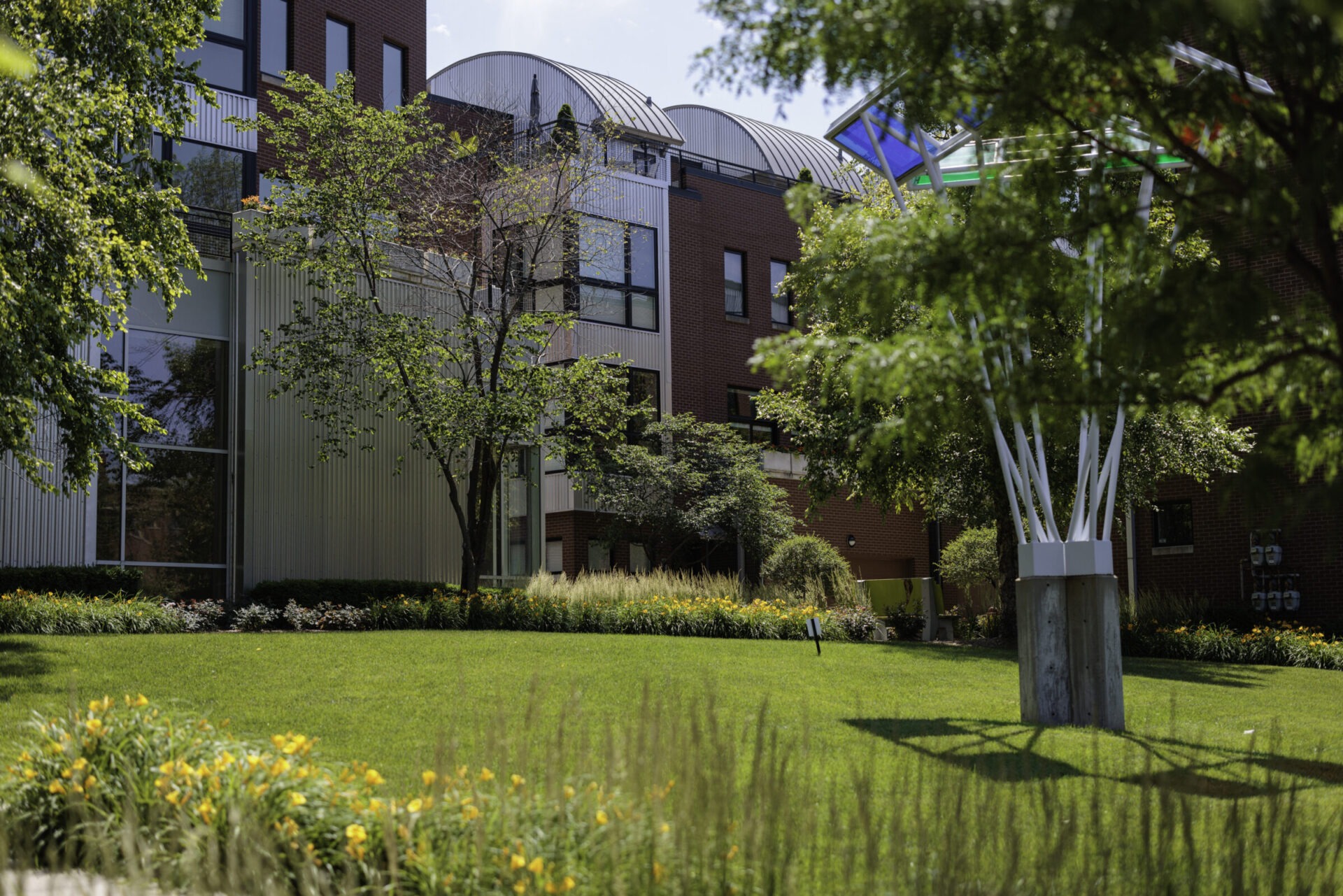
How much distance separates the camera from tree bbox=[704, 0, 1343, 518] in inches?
151

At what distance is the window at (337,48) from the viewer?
26.3 m

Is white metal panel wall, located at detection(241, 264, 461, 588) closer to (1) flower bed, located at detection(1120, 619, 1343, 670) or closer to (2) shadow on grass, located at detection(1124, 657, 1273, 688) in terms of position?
(1) flower bed, located at detection(1120, 619, 1343, 670)

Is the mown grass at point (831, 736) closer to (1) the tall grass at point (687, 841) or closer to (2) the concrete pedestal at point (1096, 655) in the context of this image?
(1) the tall grass at point (687, 841)

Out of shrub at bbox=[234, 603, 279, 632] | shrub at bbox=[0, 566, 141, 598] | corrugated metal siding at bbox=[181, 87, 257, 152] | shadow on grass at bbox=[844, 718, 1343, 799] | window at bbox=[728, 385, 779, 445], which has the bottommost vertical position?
shadow on grass at bbox=[844, 718, 1343, 799]

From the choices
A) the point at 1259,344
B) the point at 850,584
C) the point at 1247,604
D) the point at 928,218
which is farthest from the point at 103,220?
the point at 1247,604

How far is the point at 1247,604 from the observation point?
77.8ft

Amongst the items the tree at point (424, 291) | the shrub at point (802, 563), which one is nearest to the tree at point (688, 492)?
the shrub at point (802, 563)

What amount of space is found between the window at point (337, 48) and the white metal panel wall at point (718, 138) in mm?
13125

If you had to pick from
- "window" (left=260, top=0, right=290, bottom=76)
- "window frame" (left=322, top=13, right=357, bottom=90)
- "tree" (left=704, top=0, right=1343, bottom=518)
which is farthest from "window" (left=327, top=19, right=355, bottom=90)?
"tree" (left=704, top=0, right=1343, bottom=518)

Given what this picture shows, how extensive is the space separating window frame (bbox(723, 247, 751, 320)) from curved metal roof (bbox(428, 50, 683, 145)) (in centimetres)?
323

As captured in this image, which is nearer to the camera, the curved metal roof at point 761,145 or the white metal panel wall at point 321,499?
the white metal panel wall at point 321,499

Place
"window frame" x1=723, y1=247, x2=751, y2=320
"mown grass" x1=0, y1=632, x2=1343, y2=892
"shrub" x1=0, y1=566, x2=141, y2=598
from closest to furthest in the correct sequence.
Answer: "mown grass" x1=0, y1=632, x2=1343, y2=892 → "shrub" x1=0, y1=566, x2=141, y2=598 → "window frame" x1=723, y1=247, x2=751, y2=320

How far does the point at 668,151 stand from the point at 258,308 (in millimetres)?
14596

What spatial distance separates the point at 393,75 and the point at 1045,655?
847 inches
